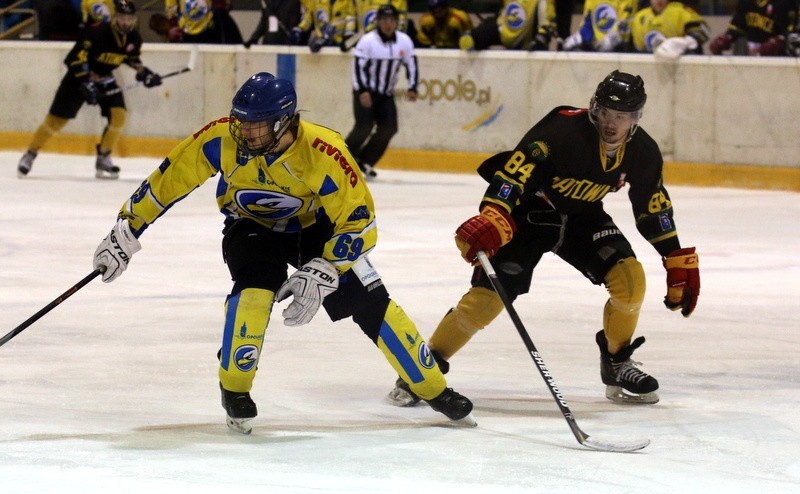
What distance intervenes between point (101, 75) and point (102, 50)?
199 millimetres

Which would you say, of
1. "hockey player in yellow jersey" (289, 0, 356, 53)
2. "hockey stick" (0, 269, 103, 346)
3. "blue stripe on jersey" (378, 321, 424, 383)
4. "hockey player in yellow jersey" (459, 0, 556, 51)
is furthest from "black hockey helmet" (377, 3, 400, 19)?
"blue stripe on jersey" (378, 321, 424, 383)

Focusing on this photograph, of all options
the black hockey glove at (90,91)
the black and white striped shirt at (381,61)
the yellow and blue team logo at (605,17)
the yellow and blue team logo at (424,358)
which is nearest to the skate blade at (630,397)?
the yellow and blue team logo at (424,358)

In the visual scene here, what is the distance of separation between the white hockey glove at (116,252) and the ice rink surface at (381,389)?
1.41 feet

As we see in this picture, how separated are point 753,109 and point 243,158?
25.6 ft

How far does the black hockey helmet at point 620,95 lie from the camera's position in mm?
4426

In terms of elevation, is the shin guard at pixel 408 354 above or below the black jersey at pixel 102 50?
above

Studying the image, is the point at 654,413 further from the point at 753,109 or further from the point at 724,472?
the point at 753,109

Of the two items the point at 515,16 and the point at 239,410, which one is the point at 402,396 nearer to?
the point at 239,410

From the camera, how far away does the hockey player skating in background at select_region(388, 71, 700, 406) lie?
4.49m

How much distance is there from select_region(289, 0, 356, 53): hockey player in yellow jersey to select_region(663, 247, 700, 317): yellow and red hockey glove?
8803 mm

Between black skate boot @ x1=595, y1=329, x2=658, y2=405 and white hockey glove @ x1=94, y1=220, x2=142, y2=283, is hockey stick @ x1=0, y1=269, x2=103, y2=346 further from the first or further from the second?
black skate boot @ x1=595, y1=329, x2=658, y2=405

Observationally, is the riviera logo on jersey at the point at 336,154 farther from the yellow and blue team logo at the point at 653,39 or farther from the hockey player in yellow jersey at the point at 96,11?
the hockey player in yellow jersey at the point at 96,11

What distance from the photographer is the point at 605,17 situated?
1209 cm

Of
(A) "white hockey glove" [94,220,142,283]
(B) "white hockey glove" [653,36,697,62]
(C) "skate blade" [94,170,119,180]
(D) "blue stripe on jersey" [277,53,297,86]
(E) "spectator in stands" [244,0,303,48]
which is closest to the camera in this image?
(A) "white hockey glove" [94,220,142,283]
